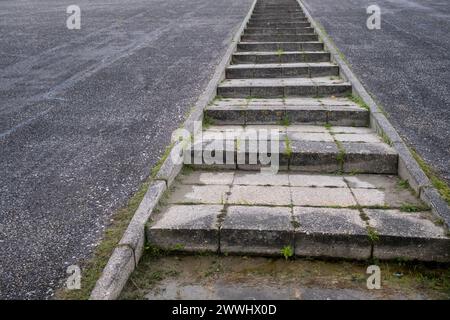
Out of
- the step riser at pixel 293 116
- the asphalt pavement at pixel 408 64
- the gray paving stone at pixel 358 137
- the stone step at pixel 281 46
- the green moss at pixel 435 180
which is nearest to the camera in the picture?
the green moss at pixel 435 180

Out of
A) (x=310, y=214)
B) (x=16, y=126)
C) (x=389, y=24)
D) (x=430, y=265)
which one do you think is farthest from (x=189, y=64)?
(x=389, y=24)

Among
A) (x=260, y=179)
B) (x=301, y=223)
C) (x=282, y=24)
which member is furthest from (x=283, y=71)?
(x=301, y=223)

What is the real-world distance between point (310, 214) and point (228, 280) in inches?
39.9

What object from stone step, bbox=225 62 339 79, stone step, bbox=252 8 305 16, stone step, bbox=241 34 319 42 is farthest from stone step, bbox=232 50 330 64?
stone step, bbox=252 8 305 16

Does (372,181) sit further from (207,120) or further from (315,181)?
(207,120)

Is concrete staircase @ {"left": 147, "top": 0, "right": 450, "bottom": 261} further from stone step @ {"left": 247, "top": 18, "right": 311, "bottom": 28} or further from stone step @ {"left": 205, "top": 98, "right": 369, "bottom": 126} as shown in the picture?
stone step @ {"left": 247, "top": 18, "right": 311, "bottom": 28}

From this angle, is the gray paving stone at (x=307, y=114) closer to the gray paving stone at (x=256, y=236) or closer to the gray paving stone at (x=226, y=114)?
the gray paving stone at (x=226, y=114)

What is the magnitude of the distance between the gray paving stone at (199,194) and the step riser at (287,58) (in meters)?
4.77

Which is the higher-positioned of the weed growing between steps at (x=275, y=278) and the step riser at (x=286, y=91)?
the step riser at (x=286, y=91)

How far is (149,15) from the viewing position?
51.5ft

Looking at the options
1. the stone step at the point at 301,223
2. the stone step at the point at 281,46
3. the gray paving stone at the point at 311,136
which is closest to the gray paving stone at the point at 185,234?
the stone step at the point at 301,223

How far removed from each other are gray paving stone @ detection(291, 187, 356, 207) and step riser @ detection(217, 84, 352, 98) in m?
2.86

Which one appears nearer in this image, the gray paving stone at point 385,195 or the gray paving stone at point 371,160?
the gray paving stone at point 385,195

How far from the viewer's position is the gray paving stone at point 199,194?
→ 12.8ft
